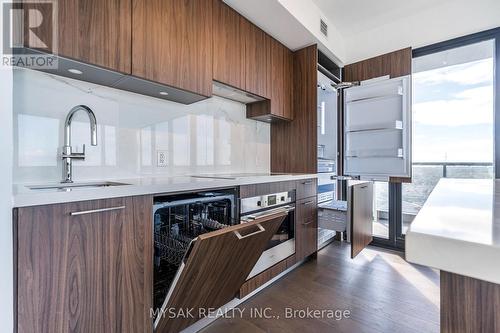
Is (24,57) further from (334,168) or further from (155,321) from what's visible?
(334,168)

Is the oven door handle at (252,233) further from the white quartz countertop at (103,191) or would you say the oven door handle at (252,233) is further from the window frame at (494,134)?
the window frame at (494,134)

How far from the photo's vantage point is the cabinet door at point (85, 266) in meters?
0.85

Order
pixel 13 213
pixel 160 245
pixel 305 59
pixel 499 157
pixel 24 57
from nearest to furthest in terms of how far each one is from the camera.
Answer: pixel 13 213 < pixel 24 57 < pixel 160 245 < pixel 499 157 < pixel 305 59

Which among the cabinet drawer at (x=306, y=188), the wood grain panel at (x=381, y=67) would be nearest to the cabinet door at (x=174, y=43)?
the cabinet drawer at (x=306, y=188)

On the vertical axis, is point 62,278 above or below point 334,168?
below

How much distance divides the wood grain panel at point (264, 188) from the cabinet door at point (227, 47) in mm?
842

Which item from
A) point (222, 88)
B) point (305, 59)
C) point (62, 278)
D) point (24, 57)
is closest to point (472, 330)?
point (62, 278)

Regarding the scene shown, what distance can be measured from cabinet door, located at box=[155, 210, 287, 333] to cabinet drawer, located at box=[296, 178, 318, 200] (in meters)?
0.96

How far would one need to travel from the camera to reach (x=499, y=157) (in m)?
2.21

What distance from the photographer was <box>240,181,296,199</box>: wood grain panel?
1.70 meters

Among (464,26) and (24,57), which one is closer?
(24,57)

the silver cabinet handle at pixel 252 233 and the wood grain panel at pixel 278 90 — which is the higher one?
the wood grain panel at pixel 278 90

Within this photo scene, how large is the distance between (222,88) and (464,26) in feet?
7.99

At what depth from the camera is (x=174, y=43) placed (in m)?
1.52
